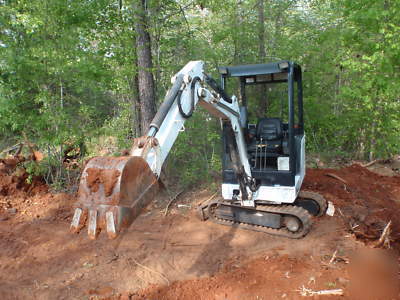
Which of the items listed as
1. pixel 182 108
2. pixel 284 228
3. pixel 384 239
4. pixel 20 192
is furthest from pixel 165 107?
pixel 20 192

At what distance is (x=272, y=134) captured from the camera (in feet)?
19.1

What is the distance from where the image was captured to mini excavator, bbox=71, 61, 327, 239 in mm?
2516

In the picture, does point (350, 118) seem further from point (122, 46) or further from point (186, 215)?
point (122, 46)

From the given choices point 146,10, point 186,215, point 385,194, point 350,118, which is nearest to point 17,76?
point 146,10

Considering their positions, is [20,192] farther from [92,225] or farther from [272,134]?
[92,225]

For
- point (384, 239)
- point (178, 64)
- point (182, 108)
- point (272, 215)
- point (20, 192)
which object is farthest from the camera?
point (178, 64)

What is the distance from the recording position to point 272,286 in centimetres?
399

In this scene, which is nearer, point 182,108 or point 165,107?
point 165,107

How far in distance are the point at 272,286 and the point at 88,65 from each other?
19.3ft

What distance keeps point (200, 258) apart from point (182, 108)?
2.63 metres

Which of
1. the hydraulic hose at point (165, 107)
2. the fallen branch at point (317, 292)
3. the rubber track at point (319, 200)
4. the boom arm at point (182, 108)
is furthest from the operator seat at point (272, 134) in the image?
the hydraulic hose at point (165, 107)

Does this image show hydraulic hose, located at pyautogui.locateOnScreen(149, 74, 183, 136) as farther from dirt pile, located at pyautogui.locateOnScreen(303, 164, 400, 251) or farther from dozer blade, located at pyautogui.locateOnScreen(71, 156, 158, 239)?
dirt pile, located at pyautogui.locateOnScreen(303, 164, 400, 251)

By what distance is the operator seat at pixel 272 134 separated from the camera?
19.0ft

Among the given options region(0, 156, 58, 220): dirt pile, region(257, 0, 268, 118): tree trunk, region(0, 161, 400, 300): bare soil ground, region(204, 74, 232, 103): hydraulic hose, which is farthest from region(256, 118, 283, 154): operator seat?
region(0, 156, 58, 220): dirt pile
